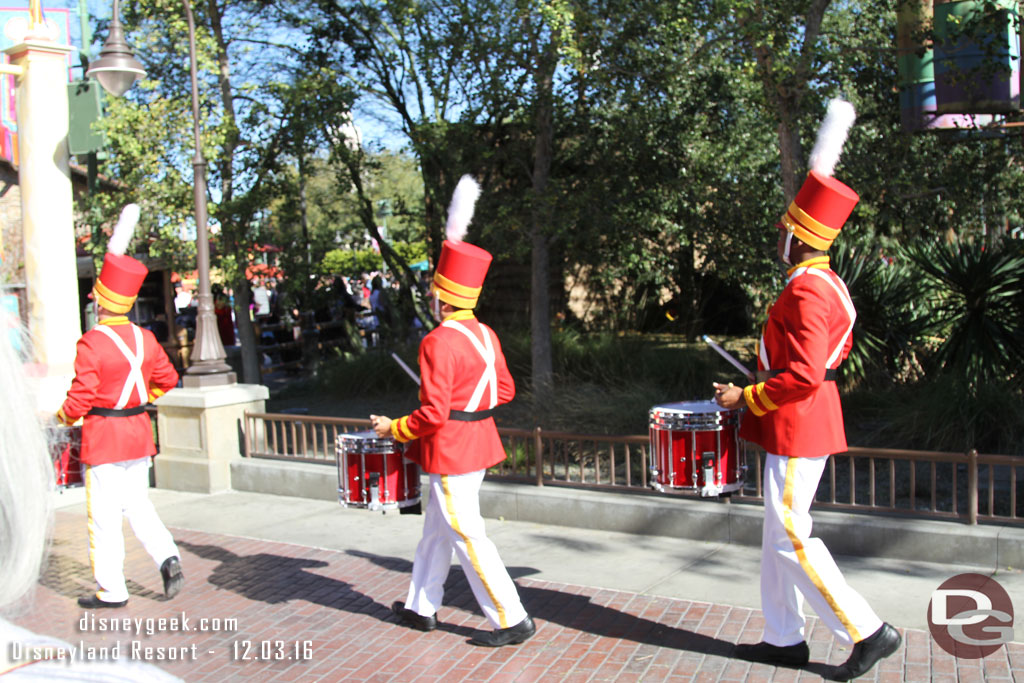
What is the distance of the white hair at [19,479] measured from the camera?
1.70m

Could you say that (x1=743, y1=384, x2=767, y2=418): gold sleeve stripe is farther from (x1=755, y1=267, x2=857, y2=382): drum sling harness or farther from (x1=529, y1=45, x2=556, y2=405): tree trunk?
(x1=529, y1=45, x2=556, y2=405): tree trunk

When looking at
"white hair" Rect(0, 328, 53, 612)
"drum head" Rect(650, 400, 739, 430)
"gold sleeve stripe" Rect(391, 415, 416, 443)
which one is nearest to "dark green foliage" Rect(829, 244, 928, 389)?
"drum head" Rect(650, 400, 739, 430)

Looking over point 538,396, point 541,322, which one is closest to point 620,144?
point 541,322

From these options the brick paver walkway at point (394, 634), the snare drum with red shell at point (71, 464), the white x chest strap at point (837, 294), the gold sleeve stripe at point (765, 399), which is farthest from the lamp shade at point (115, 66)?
the gold sleeve stripe at point (765, 399)

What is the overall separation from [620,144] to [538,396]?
124 inches

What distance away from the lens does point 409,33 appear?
12.6 meters

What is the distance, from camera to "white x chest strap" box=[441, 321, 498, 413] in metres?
5.04

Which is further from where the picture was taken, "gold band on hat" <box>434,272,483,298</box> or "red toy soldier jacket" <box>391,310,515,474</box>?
"gold band on hat" <box>434,272,483,298</box>

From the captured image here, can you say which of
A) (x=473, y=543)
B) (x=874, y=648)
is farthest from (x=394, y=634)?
(x=874, y=648)

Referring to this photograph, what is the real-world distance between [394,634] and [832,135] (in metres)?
3.46

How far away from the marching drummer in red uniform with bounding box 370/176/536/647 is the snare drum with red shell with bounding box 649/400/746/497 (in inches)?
35.8

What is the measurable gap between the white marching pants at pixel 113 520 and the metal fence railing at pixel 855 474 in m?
1.29

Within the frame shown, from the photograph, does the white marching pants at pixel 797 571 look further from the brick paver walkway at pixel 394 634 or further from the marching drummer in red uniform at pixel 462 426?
the marching drummer in red uniform at pixel 462 426

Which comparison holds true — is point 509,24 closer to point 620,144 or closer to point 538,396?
point 620,144
